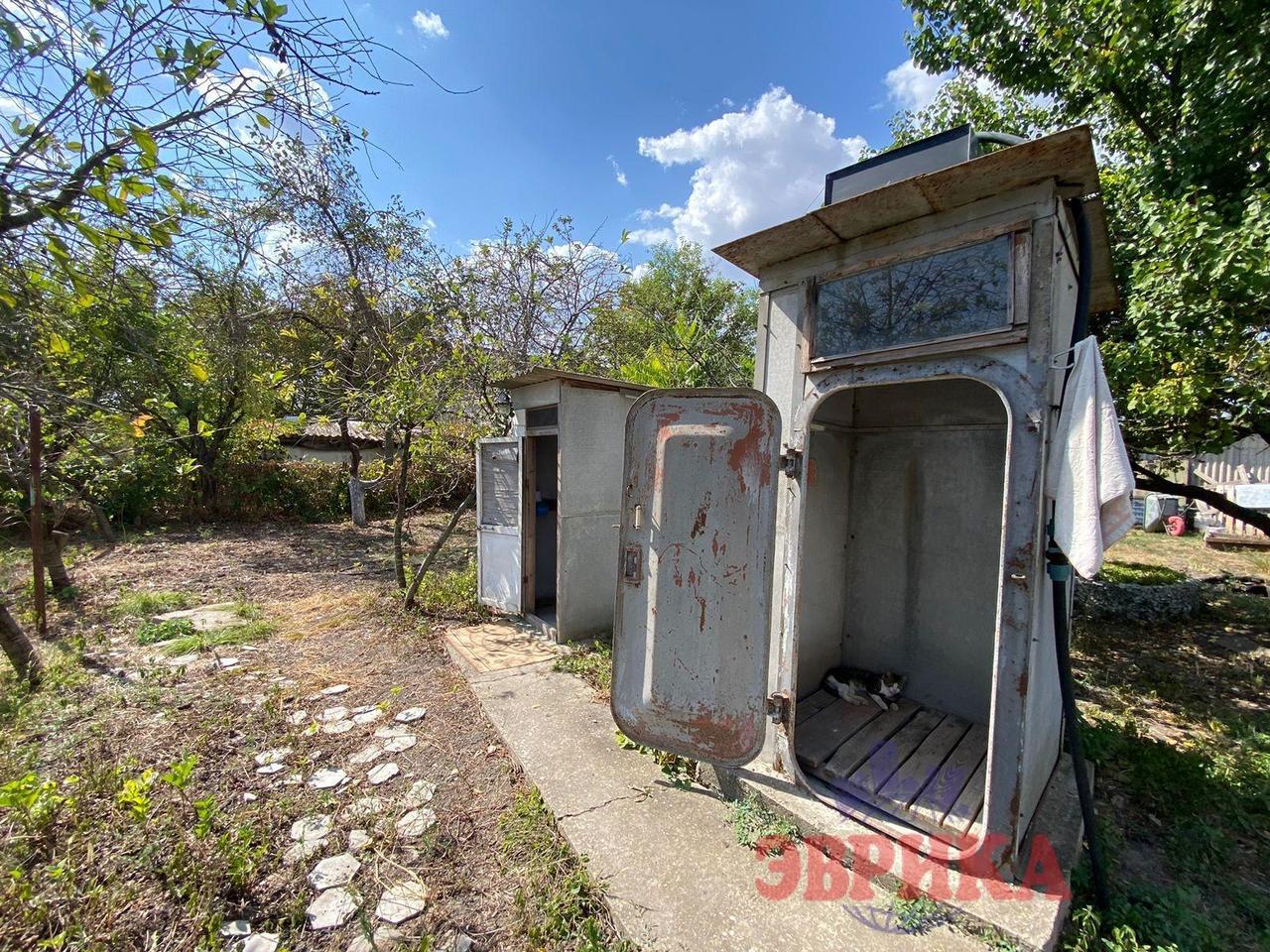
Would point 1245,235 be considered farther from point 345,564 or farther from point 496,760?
point 345,564

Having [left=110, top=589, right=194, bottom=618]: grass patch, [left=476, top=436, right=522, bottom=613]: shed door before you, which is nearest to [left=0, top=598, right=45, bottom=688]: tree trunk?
[left=110, top=589, right=194, bottom=618]: grass patch

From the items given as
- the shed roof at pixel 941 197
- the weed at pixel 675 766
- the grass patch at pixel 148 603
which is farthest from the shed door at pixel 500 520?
the grass patch at pixel 148 603

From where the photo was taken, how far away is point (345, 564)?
28.1 feet

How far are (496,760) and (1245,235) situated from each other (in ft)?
19.6

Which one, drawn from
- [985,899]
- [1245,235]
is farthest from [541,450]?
[1245,235]

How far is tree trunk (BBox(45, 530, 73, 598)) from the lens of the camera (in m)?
5.86

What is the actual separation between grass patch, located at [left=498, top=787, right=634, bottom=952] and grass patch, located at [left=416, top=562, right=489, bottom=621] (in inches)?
138

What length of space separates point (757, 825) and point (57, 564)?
844cm

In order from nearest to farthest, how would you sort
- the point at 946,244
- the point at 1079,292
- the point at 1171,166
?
the point at 946,244 < the point at 1079,292 < the point at 1171,166

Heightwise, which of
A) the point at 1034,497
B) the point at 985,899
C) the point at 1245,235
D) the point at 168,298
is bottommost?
the point at 985,899

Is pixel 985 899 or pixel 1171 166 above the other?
pixel 1171 166

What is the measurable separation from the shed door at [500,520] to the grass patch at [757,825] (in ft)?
11.4

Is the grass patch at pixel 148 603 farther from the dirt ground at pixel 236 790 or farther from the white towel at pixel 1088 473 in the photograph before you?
the white towel at pixel 1088 473

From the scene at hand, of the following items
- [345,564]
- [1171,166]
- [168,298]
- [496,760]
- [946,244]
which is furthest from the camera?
[345,564]
